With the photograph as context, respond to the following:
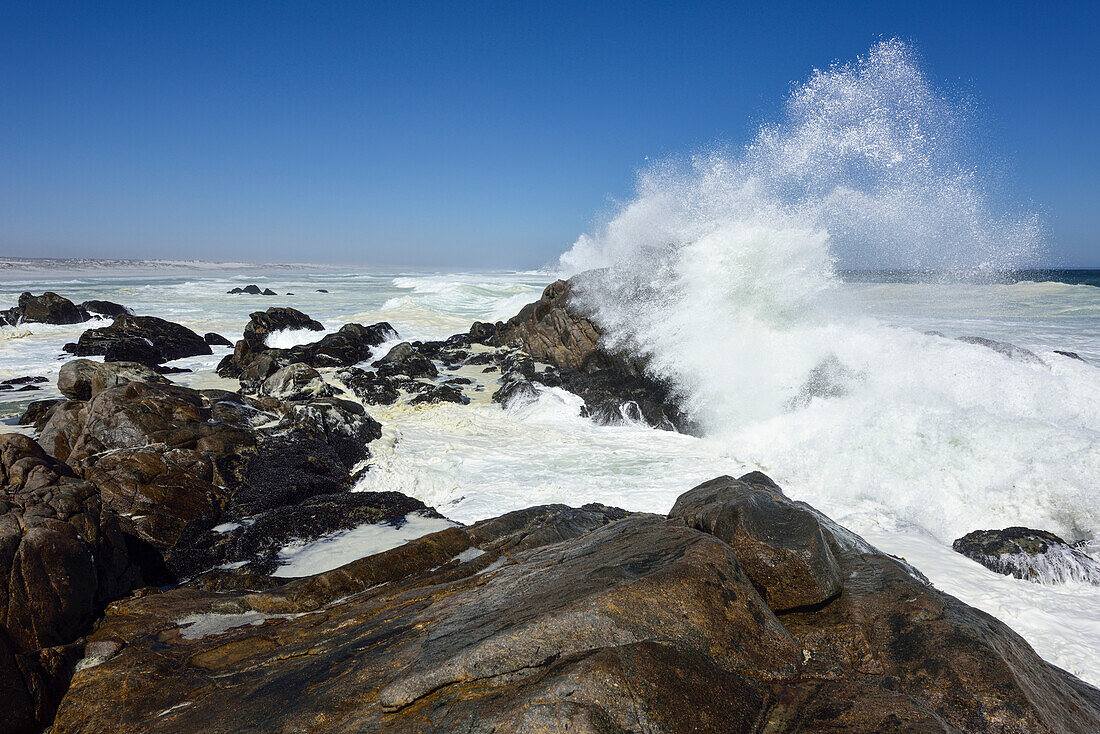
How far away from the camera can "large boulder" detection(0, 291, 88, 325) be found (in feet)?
79.3

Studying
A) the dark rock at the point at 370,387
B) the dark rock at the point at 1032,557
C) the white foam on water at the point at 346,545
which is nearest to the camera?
the white foam on water at the point at 346,545

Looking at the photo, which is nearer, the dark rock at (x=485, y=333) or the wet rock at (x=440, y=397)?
the wet rock at (x=440, y=397)

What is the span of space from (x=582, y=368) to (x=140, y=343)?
49.6 feet

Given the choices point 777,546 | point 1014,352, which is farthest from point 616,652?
point 1014,352

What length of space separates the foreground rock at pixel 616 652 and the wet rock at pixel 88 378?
26.1 feet

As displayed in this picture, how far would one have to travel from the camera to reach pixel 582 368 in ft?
48.3

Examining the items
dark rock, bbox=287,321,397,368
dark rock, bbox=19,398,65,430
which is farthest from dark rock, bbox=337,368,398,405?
dark rock, bbox=19,398,65,430

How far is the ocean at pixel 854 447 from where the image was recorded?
269 inches

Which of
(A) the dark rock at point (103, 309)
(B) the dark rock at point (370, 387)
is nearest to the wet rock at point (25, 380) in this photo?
(B) the dark rock at point (370, 387)

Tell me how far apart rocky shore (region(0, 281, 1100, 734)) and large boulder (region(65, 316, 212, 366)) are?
13893 mm

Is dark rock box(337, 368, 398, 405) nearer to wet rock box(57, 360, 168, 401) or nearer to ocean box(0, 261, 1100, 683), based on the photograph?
ocean box(0, 261, 1100, 683)

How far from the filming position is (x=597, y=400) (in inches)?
483

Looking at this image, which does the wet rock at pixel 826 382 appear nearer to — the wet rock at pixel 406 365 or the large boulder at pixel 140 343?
the wet rock at pixel 406 365

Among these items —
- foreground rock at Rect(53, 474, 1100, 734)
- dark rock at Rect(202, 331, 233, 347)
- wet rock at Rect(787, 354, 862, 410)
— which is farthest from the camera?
dark rock at Rect(202, 331, 233, 347)
